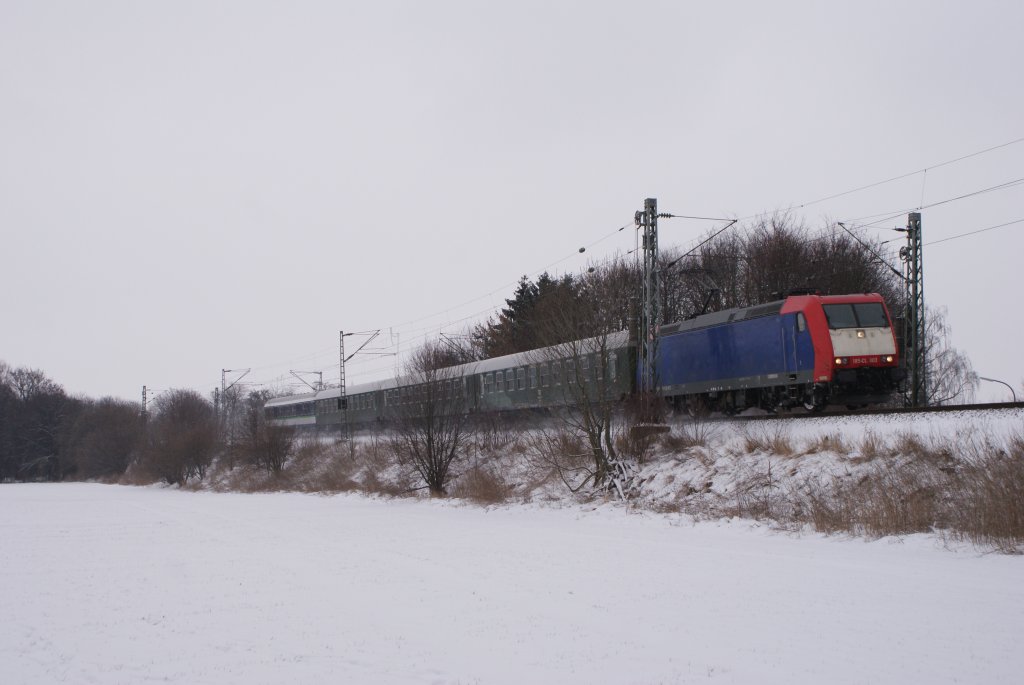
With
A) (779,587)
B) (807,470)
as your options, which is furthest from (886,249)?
(779,587)

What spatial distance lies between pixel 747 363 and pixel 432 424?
14.0m

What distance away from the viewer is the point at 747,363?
82.4ft

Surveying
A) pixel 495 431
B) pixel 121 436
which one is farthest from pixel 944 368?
pixel 121 436

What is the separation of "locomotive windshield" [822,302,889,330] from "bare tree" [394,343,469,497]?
16413 mm

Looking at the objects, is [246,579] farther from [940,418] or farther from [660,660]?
[940,418]

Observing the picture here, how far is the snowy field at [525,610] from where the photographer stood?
365 inches

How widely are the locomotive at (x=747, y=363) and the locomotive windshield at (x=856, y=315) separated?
0.03m

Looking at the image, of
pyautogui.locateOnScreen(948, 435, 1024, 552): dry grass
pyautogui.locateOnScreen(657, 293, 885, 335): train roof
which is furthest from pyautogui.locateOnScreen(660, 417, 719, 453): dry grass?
pyautogui.locateOnScreen(948, 435, 1024, 552): dry grass

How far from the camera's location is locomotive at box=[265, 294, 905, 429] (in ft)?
73.8

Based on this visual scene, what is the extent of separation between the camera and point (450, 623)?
38.0 ft

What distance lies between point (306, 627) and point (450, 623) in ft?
6.34

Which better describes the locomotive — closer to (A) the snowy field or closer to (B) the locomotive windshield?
(B) the locomotive windshield

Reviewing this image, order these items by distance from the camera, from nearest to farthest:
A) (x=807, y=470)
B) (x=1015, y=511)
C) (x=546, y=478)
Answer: (x=1015, y=511), (x=807, y=470), (x=546, y=478)

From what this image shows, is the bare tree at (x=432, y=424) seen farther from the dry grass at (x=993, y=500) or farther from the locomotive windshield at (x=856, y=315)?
the dry grass at (x=993, y=500)
